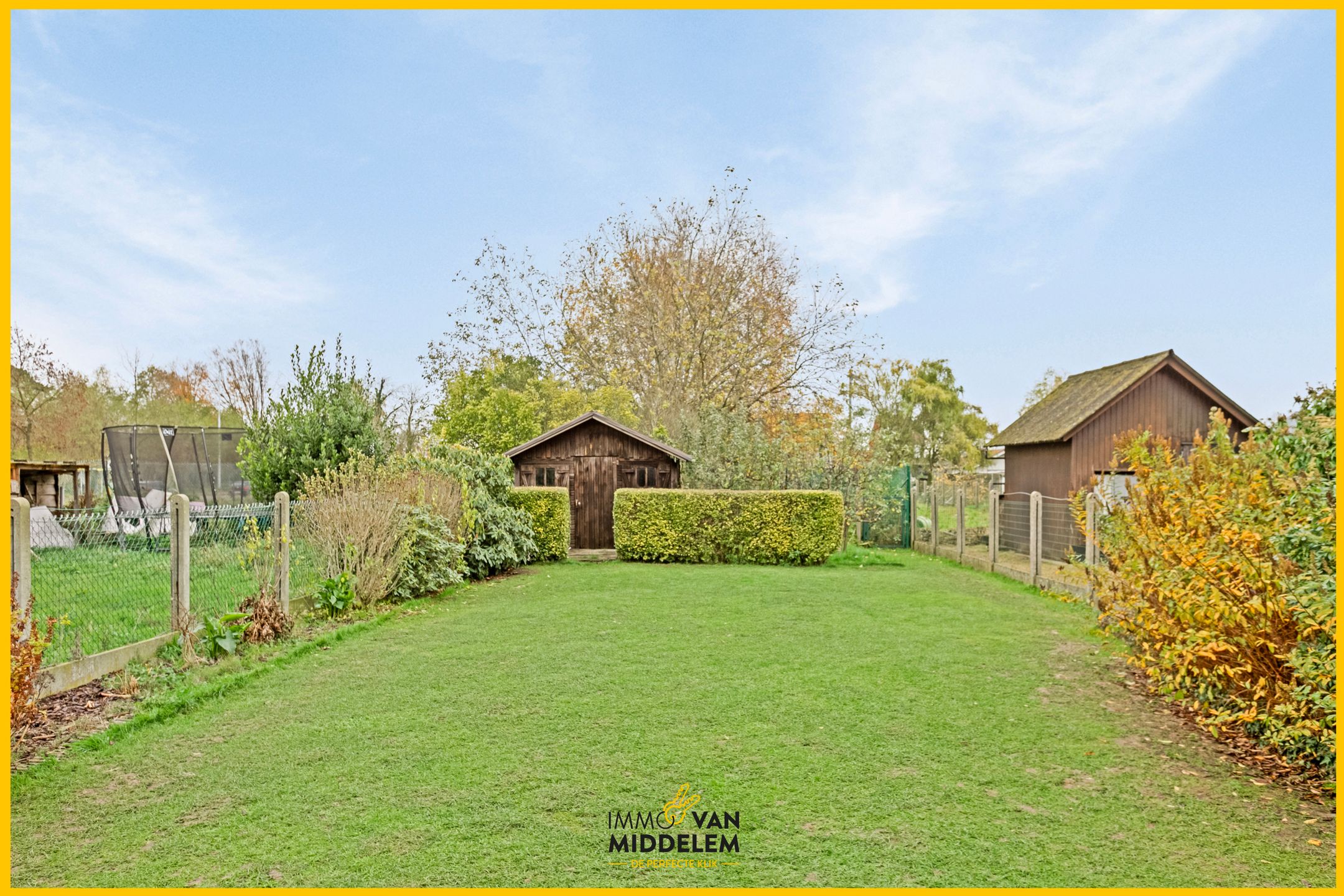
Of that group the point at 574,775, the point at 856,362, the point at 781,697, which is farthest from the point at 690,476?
the point at 574,775

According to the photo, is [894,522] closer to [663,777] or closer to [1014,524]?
[1014,524]

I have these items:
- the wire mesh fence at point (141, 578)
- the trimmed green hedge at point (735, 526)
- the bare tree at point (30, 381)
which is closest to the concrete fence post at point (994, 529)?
the trimmed green hedge at point (735, 526)

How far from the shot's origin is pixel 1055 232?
10922mm

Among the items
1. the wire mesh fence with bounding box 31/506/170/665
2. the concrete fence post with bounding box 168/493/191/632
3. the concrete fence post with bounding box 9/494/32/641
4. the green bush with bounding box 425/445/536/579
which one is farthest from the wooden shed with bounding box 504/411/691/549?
the concrete fence post with bounding box 9/494/32/641

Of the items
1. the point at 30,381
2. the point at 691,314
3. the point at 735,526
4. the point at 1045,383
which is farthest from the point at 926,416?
the point at 30,381

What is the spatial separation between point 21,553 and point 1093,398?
1771cm

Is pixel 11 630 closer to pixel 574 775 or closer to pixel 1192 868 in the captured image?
pixel 574 775

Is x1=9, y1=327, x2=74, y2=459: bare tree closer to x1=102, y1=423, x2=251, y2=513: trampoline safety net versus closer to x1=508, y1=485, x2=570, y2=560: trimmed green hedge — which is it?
x1=102, y1=423, x2=251, y2=513: trampoline safety net

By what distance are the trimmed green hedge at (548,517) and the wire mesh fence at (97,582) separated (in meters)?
6.04

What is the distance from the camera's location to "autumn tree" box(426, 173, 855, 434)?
1011 inches

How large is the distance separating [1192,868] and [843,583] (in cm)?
928

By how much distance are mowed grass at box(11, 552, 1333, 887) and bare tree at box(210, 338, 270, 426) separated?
1575 inches

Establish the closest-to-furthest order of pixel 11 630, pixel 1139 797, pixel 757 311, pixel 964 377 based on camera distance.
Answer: pixel 1139 797 → pixel 11 630 → pixel 757 311 → pixel 964 377

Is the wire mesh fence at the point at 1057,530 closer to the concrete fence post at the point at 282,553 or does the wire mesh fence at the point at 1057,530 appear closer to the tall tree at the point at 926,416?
the concrete fence post at the point at 282,553
